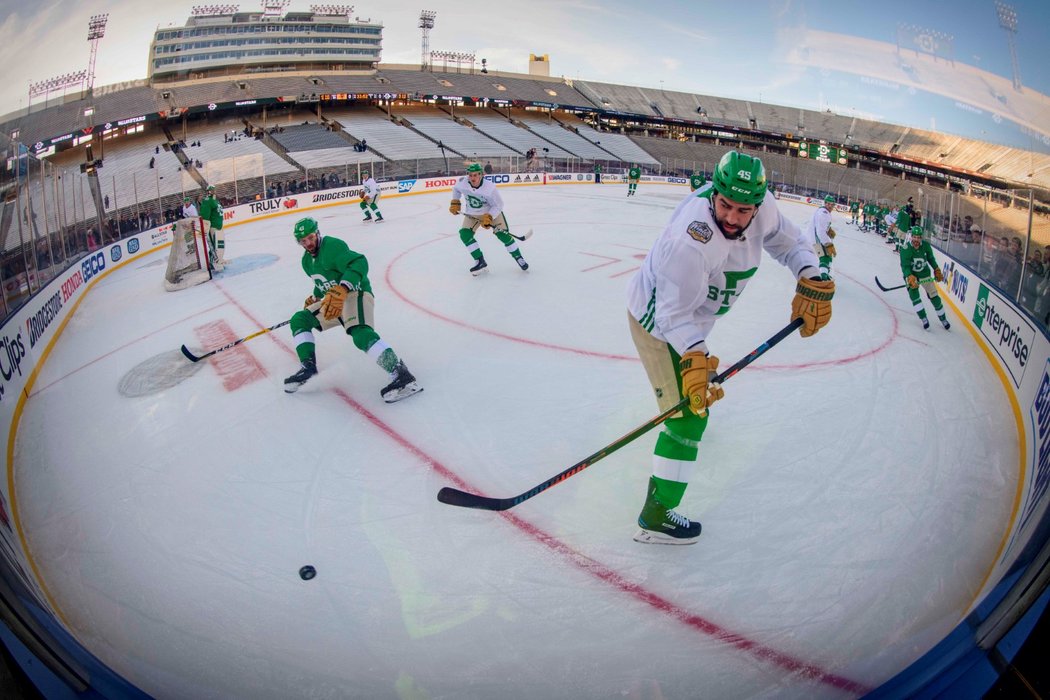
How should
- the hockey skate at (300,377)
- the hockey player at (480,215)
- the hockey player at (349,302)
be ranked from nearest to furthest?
the hockey player at (349,302), the hockey skate at (300,377), the hockey player at (480,215)

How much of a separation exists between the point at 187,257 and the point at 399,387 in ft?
17.7

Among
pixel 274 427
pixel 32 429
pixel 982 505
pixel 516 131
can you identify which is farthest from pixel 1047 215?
pixel 516 131

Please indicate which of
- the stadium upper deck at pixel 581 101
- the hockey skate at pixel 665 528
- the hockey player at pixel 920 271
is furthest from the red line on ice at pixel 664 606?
the stadium upper deck at pixel 581 101

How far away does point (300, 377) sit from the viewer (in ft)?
13.4

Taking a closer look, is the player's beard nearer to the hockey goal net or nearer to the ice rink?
the ice rink

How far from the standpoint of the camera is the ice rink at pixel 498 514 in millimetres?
1851

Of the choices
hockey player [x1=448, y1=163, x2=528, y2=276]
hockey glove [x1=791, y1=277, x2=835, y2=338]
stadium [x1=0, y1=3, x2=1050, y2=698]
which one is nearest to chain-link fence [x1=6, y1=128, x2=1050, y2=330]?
stadium [x1=0, y1=3, x2=1050, y2=698]

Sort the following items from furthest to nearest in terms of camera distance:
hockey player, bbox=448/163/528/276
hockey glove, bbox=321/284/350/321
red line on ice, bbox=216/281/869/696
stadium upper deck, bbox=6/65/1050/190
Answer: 1. stadium upper deck, bbox=6/65/1050/190
2. hockey player, bbox=448/163/528/276
3. hockey glove, bbox=321/284/350/321
4. red line on ice, bbox=216/281/869/696

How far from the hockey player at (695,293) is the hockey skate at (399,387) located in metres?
1.98

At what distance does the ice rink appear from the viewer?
6.07 feet

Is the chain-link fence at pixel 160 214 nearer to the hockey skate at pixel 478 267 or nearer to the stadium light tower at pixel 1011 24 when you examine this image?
the stadium light tower at pixel 1011 24

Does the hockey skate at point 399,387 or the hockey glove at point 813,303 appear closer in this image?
the hockey glove at point 813,303

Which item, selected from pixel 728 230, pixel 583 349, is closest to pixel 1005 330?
pixel 583 349

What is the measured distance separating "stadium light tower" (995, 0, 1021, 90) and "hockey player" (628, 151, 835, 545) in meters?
0.91
